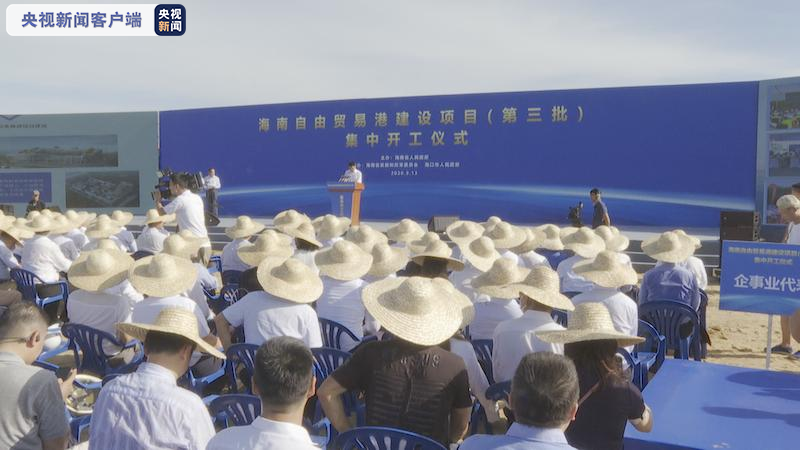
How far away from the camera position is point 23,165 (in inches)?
768

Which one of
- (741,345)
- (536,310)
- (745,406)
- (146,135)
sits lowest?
(741,345)

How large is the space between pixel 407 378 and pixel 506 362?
0.86 meters

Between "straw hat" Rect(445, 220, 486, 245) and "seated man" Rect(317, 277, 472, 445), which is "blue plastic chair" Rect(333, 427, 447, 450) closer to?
"seated man" Rect(317, 277, 472, 445)

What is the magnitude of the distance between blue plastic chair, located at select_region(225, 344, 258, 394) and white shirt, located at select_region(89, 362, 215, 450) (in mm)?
1238

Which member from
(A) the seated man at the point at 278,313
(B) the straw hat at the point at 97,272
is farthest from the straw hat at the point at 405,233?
(A) the seated man at the point at 278,313

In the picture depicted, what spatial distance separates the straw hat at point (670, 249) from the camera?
16.7 feet

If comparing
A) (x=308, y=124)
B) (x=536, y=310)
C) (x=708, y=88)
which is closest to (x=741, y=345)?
(x=536, y=310)

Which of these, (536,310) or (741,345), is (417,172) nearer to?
(741,345)

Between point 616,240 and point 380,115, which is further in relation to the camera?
point 380,115

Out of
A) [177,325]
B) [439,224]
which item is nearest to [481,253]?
[177,325]

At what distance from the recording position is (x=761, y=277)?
4605 millimetres

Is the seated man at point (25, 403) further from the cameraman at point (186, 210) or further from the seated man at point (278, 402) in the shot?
the cameraman at point (186, 210)

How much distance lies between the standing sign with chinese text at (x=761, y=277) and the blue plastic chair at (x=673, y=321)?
29 centimetres

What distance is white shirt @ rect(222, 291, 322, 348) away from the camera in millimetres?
3598
